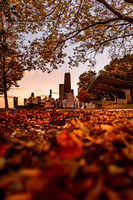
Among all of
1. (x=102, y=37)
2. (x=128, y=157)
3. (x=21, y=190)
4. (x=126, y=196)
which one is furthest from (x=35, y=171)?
(x=102, y=37)

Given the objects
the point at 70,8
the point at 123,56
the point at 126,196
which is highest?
the point at 70,8

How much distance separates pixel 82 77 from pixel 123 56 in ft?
122

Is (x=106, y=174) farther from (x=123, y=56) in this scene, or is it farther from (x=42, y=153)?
(x=123, y=56)

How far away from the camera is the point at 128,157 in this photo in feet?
3.34

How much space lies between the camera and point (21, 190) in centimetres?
67

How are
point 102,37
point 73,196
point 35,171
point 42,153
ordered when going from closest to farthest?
point 73,196 < point 35,171 < point 42,153 < point 102,37

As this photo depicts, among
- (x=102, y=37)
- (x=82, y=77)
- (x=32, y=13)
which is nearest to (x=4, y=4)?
(x=32, y=13)

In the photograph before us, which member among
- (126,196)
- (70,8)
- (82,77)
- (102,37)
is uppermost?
(82,77)

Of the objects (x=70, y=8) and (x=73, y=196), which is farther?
(x=70, y=8)

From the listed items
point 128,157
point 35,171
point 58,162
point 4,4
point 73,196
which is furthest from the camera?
point 4,4

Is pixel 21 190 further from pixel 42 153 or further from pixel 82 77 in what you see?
pixel 82 77

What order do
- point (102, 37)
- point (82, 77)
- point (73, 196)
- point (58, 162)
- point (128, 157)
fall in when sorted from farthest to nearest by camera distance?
1. point (82, 77)
2. point (102, 37)
3. point (128, 157)
4. point (58, 162)
5. point (73, 196)

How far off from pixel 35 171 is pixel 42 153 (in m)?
0.44

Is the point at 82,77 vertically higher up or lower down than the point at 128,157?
higher up
